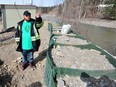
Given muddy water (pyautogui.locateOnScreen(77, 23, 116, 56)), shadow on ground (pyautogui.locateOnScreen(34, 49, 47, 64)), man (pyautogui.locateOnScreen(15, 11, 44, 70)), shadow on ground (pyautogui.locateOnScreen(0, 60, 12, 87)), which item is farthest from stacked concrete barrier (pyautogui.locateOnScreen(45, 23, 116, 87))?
muddy water (pyautogui.locateOnScreen(77, 23, 116, 56))

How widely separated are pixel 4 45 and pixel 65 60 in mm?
4194

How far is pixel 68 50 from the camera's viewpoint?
8070 mm

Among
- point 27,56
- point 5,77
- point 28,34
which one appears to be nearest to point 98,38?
point 27,56

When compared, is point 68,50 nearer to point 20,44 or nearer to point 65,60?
point 65,60

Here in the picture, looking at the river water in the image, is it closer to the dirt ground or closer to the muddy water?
the muddy water

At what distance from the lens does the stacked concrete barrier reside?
5332 mm

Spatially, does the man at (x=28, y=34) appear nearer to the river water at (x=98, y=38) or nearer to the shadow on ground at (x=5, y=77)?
the shadow on ground at (x=5, y=77)

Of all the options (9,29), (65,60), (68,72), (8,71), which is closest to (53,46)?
(65,60)

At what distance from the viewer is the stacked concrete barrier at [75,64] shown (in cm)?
533

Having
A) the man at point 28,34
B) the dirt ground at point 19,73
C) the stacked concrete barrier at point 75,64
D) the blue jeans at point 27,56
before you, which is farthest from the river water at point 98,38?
the man at point 28,34

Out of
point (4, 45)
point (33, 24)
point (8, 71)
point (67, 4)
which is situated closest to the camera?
point (33, 24)

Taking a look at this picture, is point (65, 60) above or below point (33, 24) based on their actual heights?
below

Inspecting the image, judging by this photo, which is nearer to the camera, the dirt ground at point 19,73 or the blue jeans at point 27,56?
the dirt ground at point 19,73

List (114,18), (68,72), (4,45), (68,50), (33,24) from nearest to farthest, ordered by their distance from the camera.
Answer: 1. (68,72)
2. (33,24)
3. (68,50)
4. (4,45)
5. (114,18)
